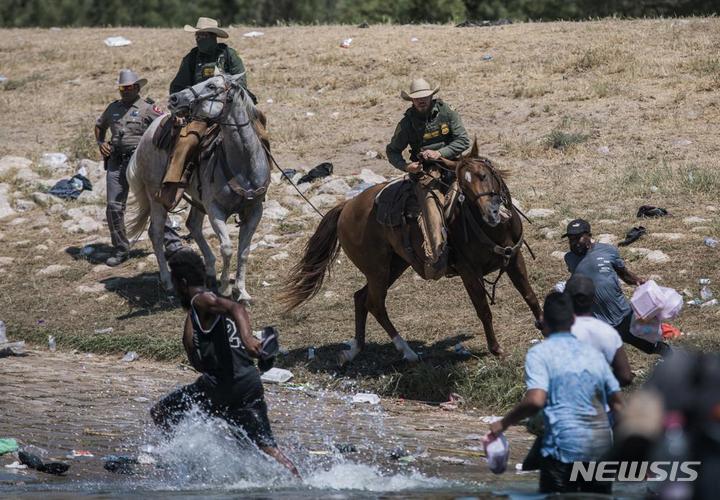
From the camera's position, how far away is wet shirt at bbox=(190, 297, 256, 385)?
7.54 m

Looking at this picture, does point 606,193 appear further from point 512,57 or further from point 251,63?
point 251,63

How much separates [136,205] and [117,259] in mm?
910

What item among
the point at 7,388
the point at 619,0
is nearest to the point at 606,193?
the point at 7,388

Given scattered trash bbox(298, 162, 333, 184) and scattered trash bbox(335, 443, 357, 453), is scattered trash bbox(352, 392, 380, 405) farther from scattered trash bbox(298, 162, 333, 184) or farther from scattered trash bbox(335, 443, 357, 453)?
scattered trash bbox(298, 162, 333, 184)

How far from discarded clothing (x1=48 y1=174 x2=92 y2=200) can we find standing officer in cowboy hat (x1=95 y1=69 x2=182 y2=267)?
7.47ft

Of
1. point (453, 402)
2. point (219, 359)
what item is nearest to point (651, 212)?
point (453, 402)

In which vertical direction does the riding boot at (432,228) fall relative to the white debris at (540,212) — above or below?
above

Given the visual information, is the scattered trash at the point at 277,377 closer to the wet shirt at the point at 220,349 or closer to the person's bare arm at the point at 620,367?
the wet shirt at the point at 220,349

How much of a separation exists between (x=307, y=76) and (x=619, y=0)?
17607mm

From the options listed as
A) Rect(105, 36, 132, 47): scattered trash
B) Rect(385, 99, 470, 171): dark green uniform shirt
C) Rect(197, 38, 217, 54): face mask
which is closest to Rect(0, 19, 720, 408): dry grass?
Rect(105, 36, 132, 47): scattered trash

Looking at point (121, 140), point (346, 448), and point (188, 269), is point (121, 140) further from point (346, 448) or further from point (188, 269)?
point (188, 269)

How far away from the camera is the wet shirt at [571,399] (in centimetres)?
621

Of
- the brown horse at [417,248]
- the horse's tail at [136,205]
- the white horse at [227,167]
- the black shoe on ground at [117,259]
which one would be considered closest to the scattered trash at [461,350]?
the brown horse at [417,248]

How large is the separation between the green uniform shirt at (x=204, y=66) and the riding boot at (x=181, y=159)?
68 cm
